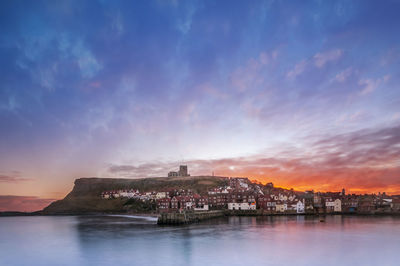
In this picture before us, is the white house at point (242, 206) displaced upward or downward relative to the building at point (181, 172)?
downward

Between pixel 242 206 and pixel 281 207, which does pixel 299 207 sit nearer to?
pixel 281 207

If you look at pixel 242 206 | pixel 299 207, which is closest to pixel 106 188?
pixel 242 206

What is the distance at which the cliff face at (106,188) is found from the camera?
139 m

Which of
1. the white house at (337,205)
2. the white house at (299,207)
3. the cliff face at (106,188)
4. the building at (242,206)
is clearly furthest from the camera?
the cliff face at (106,188)

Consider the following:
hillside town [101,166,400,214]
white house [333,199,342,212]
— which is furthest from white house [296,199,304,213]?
white house [333,199,342,212]

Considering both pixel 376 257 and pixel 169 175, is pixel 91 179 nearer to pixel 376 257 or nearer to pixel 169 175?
pixel 169 175

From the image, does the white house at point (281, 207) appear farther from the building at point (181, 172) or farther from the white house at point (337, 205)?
the building at point (181, 172)

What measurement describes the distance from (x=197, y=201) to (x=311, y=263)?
75.2m

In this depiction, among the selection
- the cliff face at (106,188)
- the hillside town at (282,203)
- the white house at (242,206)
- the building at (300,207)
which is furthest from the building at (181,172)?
the building at (300,207)

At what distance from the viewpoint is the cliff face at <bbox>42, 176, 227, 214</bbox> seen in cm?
13886

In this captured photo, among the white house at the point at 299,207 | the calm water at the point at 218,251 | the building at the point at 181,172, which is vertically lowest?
the white house at the point at 299,207

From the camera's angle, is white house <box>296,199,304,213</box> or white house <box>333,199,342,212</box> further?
white house <box>333,199,342,212</box>

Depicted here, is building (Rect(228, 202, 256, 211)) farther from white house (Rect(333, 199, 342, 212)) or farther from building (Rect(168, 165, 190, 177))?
building (Rect(168, 165, 190, 177))

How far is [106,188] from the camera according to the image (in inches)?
6713
